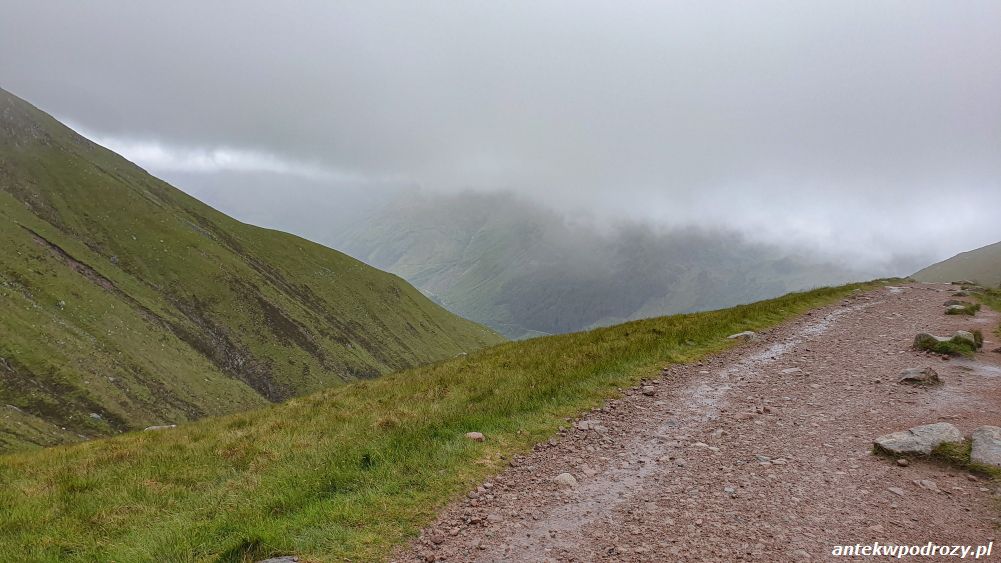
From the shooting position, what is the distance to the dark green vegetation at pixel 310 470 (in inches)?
271

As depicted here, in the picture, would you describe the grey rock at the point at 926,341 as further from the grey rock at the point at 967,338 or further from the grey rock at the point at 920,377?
the grey rock at the point at 920,377

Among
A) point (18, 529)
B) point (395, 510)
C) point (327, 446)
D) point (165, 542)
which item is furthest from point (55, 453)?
point (395, 510)

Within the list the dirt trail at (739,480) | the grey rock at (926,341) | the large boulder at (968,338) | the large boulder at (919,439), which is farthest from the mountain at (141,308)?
the large boulder at (968,338)

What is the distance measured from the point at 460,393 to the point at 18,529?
934cm

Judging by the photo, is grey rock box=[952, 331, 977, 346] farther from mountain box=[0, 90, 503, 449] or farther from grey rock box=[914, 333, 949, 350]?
mountain box=[0, 90, 503, 449]

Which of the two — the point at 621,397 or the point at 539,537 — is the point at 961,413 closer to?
the point at 621,397

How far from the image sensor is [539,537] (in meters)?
6.29

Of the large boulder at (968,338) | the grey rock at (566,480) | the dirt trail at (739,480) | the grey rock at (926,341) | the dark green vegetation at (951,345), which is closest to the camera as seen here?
the dirt trail at (739,480)

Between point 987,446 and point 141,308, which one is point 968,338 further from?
point 141,308

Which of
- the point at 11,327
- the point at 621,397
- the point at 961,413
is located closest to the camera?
the point at 961,413

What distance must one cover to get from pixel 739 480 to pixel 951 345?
1205 cm

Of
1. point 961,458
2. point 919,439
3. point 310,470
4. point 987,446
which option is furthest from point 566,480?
point 987,446

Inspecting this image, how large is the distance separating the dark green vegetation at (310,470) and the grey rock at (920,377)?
5.30 metres

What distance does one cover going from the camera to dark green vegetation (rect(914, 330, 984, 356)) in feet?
45.6
